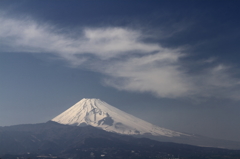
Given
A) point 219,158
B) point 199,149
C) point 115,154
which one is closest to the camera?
point 219,158

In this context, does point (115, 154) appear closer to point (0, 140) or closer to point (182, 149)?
point (182, 149)

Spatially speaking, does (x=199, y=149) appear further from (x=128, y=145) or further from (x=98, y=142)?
(x=98, y=142)

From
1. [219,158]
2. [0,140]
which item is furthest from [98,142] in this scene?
[219,158]

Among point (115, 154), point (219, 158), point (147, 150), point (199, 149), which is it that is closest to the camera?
point (219, 158)

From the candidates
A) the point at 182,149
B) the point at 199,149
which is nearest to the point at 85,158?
the point at 182,149

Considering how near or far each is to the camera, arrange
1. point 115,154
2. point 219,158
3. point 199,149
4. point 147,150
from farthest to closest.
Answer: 1. point 199,149
2. point 147,150
3. point 115,154
4. point 219,158

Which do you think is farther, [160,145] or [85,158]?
[160,145]

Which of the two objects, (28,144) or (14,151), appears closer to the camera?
(14,151)

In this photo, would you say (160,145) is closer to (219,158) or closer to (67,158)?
(219,158)
